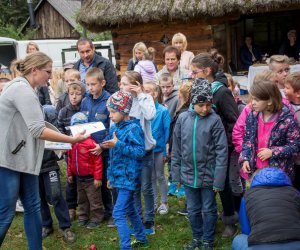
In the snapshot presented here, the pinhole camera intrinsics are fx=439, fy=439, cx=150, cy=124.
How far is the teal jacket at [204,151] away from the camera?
397 centimetres

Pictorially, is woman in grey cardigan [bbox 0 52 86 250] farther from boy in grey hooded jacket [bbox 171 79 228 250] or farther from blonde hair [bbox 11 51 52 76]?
boy in grey hooded jacket [bbox 171 79 228 250]

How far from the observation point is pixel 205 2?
10.5 meters

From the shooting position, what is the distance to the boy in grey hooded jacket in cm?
396

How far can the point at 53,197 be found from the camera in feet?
15.2

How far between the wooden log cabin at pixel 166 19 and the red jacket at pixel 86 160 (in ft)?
21.7

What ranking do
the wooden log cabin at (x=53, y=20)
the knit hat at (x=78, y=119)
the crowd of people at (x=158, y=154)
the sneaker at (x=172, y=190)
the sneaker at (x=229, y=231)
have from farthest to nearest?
the wooden log cabin at (x=53, y=20)
the sneaker at (x=172, y=190)
the knit hat at (x=78, y=119)
the sneaker at (x=229, y=231)
the crowd of people at (x=158, y=154)

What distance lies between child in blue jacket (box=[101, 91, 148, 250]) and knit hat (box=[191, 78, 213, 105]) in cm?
63

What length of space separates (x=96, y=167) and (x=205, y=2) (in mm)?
6868

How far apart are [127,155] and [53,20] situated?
3704 centimetres

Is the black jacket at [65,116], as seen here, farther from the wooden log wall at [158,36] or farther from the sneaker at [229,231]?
the wooden log wall at [158,36]

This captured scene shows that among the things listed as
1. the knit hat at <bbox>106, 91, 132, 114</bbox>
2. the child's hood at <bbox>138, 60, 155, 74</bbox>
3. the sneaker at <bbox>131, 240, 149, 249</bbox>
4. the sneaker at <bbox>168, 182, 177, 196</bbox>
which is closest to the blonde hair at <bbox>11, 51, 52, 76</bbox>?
the knit hat at <bbox>106, 91, 132, 114</bbox>

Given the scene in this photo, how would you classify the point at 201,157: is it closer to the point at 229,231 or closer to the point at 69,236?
the point at 229,231

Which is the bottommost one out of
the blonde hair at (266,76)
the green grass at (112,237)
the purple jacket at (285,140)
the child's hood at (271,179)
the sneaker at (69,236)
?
the green grass at (112,237)

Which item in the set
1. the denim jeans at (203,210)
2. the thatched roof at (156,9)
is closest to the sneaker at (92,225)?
the denim jeans at (203,210)
